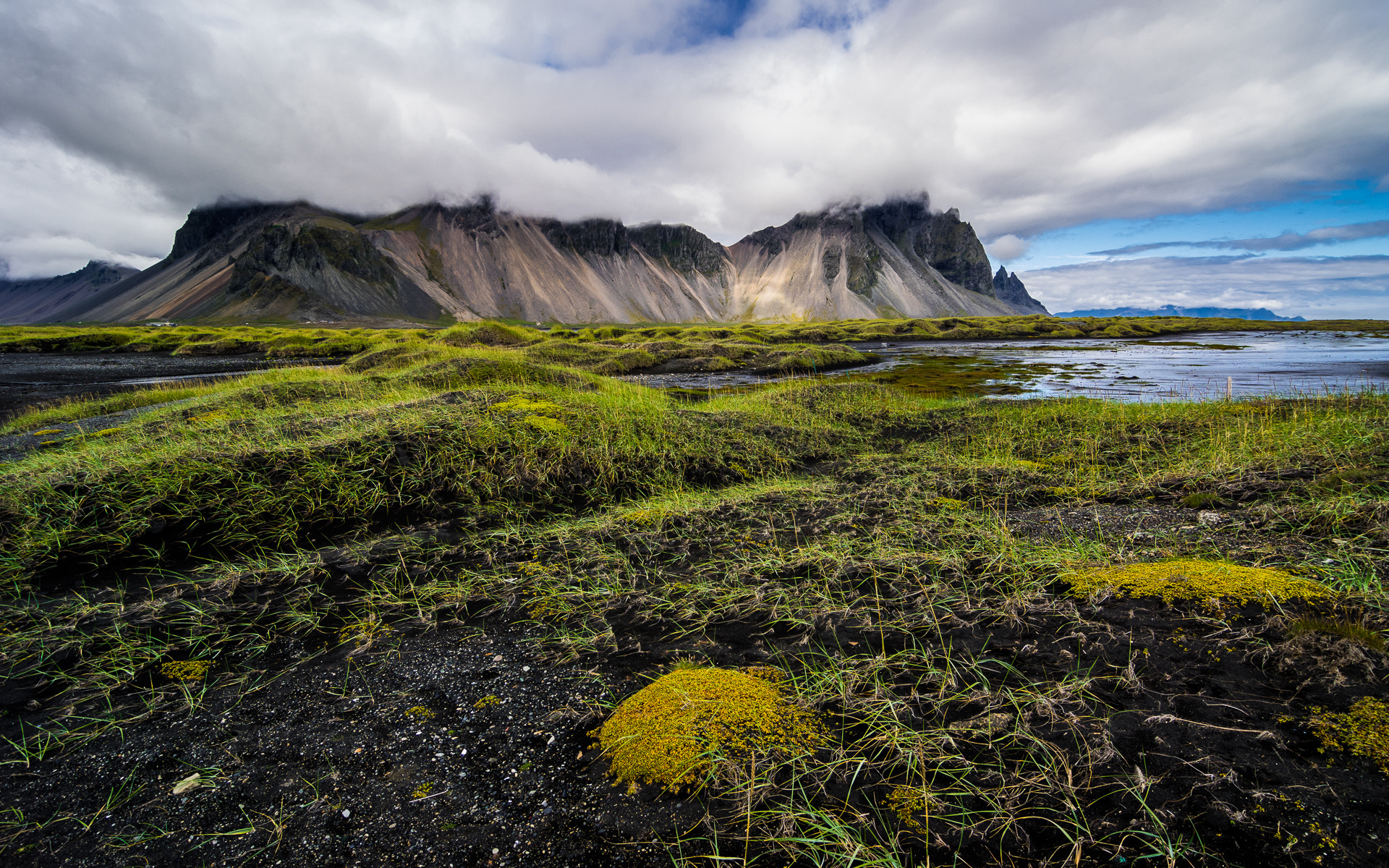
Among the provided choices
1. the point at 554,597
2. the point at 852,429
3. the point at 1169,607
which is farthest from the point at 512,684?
the point at 852,429

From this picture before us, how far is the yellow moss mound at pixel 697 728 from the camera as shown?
8.73 ft

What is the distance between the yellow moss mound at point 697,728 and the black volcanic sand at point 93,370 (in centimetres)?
2607

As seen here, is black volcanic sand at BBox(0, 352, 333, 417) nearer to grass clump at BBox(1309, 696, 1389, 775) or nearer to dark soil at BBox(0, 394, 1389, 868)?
dark soil at BBox(0, 394, 1389, 868)

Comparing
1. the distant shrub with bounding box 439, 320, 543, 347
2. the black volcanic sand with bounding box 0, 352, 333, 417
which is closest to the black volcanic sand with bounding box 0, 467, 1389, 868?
the black volcanic sand with bounding box 0, 352, 333, 417

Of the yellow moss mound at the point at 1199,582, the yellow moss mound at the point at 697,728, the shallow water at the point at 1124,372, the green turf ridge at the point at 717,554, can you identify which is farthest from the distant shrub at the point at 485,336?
the yellow moss mound at the point at 1199,582

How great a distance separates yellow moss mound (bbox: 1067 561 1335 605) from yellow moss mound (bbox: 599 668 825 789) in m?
2.80

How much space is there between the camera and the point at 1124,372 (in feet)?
86.2

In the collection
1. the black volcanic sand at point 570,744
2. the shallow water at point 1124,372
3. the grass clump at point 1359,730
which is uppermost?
the shallow water at point 1124,372

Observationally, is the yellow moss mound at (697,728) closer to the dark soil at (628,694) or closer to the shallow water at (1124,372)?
the dark soil at (628,694)

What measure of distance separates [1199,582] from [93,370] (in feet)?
159

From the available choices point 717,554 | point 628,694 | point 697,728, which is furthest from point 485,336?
point 697,728

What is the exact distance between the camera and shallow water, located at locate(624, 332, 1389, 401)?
19641mm

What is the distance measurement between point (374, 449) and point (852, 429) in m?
10.2

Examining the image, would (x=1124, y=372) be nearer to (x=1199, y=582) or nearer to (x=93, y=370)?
(x=1199, y=582)
